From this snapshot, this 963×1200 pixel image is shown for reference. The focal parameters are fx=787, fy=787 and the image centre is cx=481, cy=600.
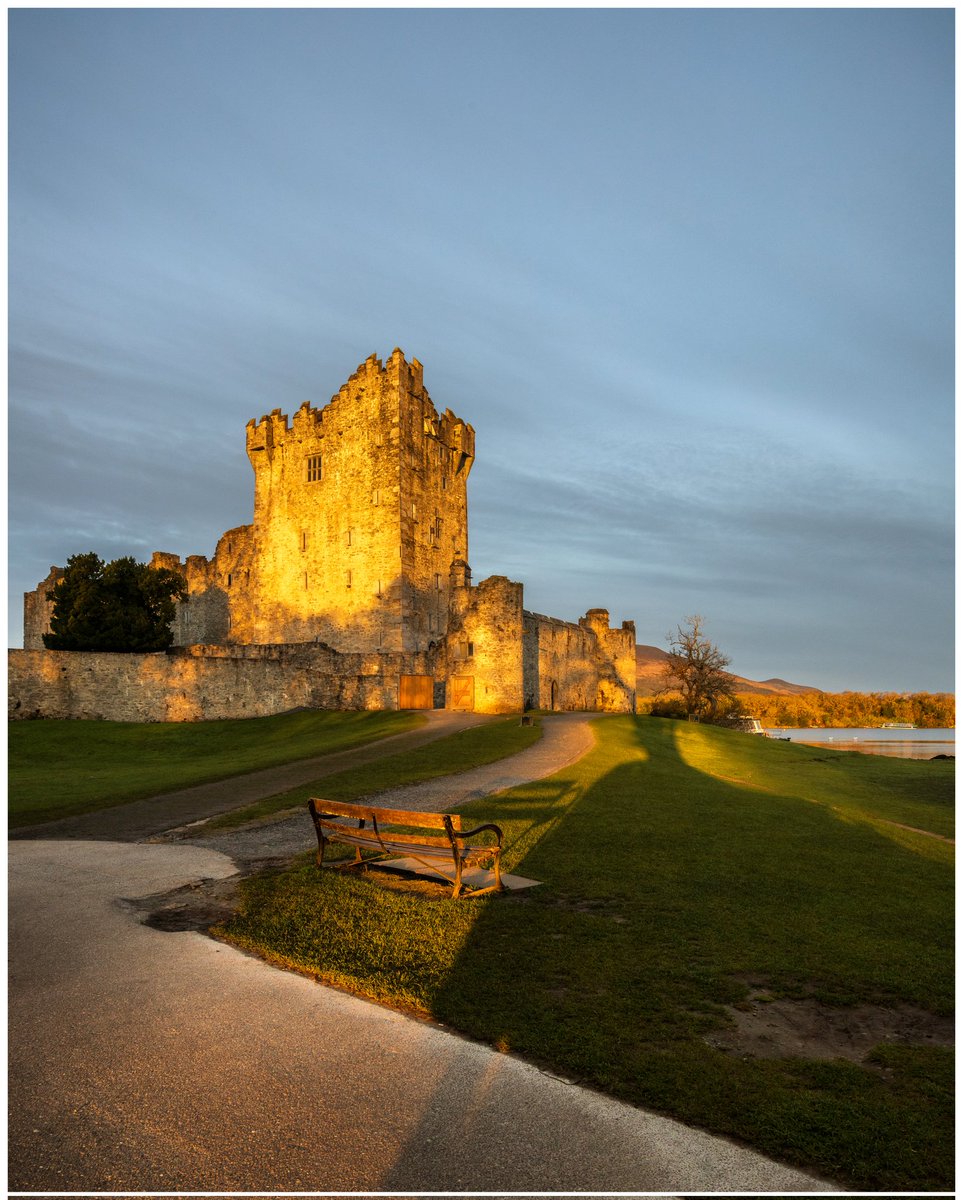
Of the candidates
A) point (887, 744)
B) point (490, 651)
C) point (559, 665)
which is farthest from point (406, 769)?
point (887, 744)

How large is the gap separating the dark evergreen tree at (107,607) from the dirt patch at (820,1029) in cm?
4183


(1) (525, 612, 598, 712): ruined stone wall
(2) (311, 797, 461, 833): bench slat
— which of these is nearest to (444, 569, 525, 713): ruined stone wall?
(1) (525, 612, 598, 712): ruined stone wall

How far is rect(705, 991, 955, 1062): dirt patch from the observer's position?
528 centimetres

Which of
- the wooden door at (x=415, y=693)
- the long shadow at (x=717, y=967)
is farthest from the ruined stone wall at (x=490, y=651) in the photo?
the long shadow at (x=717, y=967)

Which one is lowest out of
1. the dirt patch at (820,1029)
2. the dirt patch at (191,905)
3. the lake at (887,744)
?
the lake at (887,744)

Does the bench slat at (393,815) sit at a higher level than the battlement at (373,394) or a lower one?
lower

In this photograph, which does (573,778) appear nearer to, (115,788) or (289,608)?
(115,788)

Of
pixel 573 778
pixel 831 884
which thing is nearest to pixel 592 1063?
pixel 831 884

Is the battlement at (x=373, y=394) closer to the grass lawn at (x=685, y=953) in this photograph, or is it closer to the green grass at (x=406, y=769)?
the green grass at (x=406, y=769)

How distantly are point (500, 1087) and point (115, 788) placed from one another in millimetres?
17731

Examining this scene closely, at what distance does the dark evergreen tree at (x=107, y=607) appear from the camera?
42219 millimetres

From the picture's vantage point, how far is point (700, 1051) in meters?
5.14

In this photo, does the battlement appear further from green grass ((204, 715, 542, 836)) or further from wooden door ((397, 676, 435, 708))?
green grass ((204, 715, 542, 836))

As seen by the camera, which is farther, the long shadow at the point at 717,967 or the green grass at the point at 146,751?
the green grass at the point at 146,751
